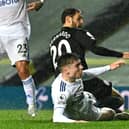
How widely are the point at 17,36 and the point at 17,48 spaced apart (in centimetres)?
12

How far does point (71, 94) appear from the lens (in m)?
7.46

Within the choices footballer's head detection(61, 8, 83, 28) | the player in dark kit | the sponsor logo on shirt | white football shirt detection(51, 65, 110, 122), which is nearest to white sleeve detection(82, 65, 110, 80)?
white football shirt detection(51, 65, 110, 122)

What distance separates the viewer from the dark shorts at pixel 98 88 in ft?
27.0

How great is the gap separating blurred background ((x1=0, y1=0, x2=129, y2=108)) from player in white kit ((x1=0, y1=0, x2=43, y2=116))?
2.99 metres

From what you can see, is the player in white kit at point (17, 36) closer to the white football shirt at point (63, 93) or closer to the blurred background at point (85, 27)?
the white football shirt at point (63, 93)

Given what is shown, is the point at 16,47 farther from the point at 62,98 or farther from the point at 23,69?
the point at 62,98

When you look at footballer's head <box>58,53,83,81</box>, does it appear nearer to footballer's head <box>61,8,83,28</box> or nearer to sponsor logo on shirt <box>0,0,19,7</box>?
footballer's head <box>61,8,83,28</box>

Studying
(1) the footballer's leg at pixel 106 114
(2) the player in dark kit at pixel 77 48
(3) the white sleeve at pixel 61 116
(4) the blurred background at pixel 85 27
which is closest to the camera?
(3) the white sleeve at pixel 61 116

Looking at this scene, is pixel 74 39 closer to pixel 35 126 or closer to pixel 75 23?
pixel 75 23

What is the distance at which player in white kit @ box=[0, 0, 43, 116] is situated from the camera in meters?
8.26

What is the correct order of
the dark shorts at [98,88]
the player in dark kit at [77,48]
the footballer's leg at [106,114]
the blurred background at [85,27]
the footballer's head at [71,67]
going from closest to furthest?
the footballer's head at [71,67] → the footballer's leg at [106,114] → the player in dark kit at [77,48] → the dark shorts at [98,88] → the blurred background at [85,27]

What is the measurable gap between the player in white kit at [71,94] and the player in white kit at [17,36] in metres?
0.73

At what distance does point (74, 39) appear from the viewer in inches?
319

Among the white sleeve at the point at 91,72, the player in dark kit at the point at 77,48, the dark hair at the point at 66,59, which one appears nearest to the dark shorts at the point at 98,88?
the player in dark kit at the point at 77,48
